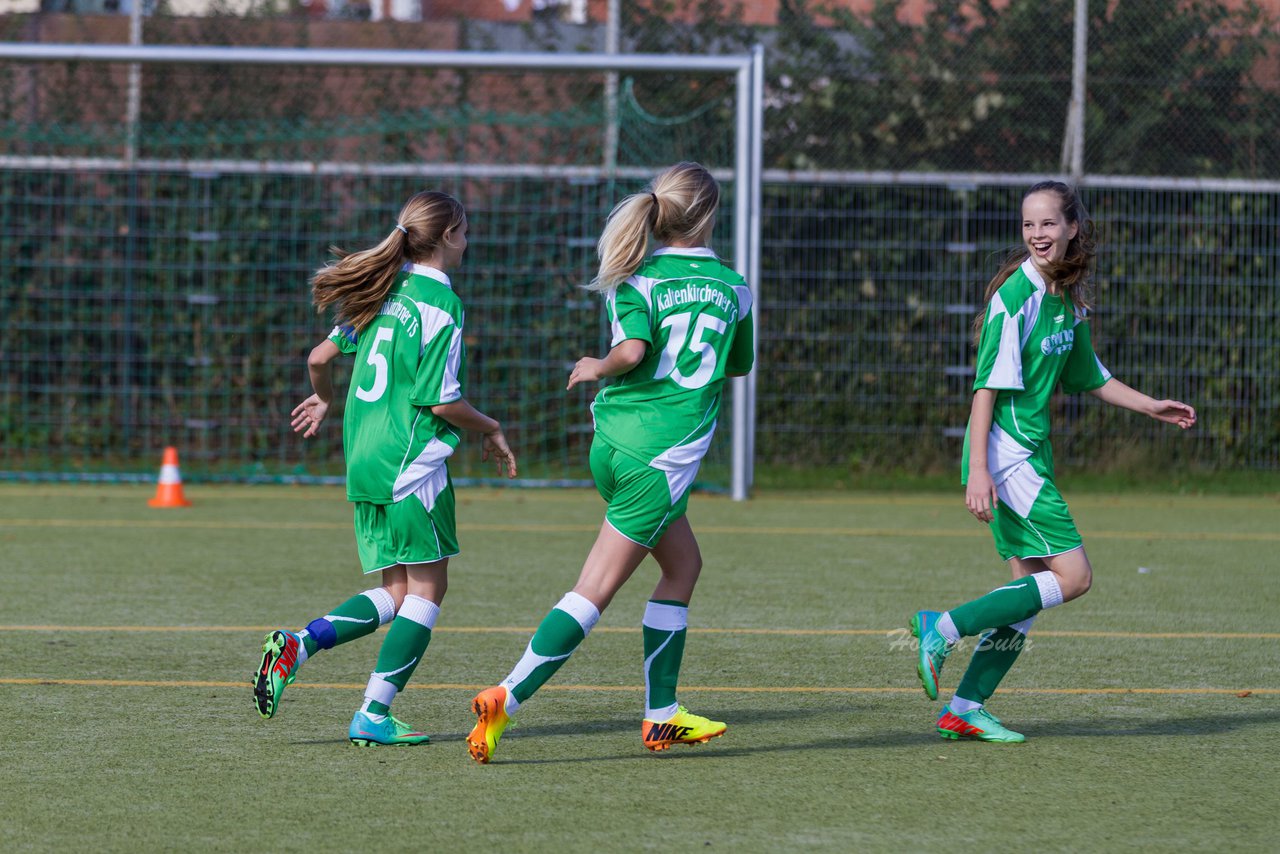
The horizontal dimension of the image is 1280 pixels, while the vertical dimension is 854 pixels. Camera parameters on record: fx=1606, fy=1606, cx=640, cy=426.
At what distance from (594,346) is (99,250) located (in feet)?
13.5

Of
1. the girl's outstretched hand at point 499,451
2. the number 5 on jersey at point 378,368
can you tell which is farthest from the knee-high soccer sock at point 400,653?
the number 5 on jersey at point 378,368

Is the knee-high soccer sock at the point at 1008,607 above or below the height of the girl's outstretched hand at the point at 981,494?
below

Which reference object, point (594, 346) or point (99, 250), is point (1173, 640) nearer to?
point (594, 346)

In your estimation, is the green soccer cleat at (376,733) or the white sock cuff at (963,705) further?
the white sock cuff at (963,705)

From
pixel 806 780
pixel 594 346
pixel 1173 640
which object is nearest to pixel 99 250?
pixel 594 346

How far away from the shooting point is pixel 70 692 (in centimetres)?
491

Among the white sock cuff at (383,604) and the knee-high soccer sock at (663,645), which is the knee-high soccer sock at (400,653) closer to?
the white sock cuff at (383,604)

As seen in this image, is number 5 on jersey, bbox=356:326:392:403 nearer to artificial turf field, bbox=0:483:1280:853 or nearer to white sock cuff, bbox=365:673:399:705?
white sock cuff, bbox=365:673:399:705

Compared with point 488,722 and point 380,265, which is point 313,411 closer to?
point 380,265

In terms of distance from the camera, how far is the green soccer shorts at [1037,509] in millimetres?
4371

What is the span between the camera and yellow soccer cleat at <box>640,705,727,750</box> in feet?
14.0

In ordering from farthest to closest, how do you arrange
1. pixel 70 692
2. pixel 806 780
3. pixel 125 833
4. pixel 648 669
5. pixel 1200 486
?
1. pixel 1200 486
2. pixel 70 692
3. pixel 648 669
4. pixel 806 780
5. pixel 125 833

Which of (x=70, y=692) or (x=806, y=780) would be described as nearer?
(x=806, y=780)

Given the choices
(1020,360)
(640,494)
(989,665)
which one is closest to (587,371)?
(640,494)
